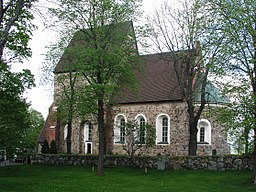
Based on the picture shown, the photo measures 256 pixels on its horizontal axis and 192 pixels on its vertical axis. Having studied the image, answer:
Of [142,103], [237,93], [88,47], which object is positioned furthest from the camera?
[142,103]

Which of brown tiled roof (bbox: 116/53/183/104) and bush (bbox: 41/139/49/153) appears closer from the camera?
brown tiled roof (bbox: 116/53/183/104)

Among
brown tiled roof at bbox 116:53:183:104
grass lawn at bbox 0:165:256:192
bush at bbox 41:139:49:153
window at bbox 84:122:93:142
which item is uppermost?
brown tiled roof at bbox 116:53:183:104

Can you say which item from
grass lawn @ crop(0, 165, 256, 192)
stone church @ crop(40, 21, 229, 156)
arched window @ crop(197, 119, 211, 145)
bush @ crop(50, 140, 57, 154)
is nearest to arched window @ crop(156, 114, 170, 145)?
stone church @ crop(40, 21, 229, 156)

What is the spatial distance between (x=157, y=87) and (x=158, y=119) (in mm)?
3013

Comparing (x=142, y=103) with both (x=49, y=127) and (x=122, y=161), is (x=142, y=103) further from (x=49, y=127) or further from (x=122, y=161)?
(x=49, y=127)

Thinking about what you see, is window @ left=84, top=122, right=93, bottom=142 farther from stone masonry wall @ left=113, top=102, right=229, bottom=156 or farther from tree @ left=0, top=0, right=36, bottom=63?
tree @ left=0, top=0, right=36, bottom=63

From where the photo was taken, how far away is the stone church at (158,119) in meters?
32.2

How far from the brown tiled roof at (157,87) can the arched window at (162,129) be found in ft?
5.58

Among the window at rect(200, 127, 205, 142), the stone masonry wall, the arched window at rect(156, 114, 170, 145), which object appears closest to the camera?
the stone masonry wall

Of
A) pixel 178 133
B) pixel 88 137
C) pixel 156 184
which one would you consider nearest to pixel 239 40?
pixel 156 184

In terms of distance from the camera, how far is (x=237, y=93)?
17219mm

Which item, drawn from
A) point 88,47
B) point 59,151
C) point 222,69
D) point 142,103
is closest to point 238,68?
point 222,69

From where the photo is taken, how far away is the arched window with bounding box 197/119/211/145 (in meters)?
32.4

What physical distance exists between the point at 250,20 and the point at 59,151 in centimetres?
2681
